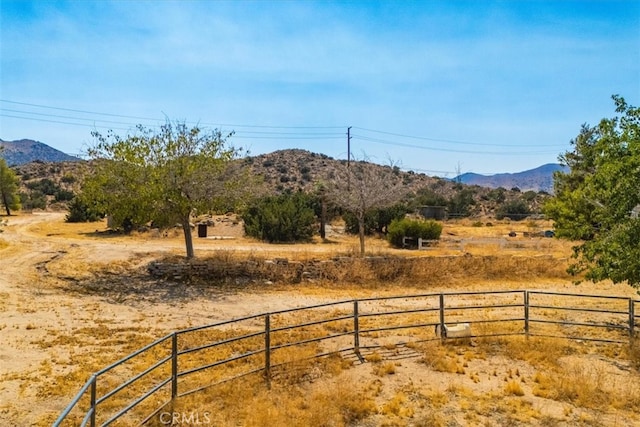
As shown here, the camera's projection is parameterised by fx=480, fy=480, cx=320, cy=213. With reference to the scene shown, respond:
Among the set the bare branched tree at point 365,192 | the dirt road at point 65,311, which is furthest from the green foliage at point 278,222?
the dirt road at point 65,311

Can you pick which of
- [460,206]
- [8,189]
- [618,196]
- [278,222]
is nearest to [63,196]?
[8,189]

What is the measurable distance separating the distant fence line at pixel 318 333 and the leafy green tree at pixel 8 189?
4602 centimetres

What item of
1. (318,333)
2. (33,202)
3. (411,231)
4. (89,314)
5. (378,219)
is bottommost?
(318,333)

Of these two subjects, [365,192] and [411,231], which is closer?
[365,192]

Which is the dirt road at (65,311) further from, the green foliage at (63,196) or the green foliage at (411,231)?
the green foliage at (63,196)

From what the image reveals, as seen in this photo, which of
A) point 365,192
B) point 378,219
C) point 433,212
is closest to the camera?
point 365,192

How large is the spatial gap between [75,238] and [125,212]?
11.5 meters

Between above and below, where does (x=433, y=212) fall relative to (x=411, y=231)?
above

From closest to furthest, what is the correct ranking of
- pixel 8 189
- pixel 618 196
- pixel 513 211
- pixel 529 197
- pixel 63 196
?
pixel 618 196 < pixel 8 189 < pixel 513 211 < pixel 63 196 < pixel 529 197

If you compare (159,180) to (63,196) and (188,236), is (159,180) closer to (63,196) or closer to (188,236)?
(188,236)

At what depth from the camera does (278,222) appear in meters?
30.7

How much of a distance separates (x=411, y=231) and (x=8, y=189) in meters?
43.1

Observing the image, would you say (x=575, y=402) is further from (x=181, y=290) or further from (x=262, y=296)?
(x=181, y=290)
